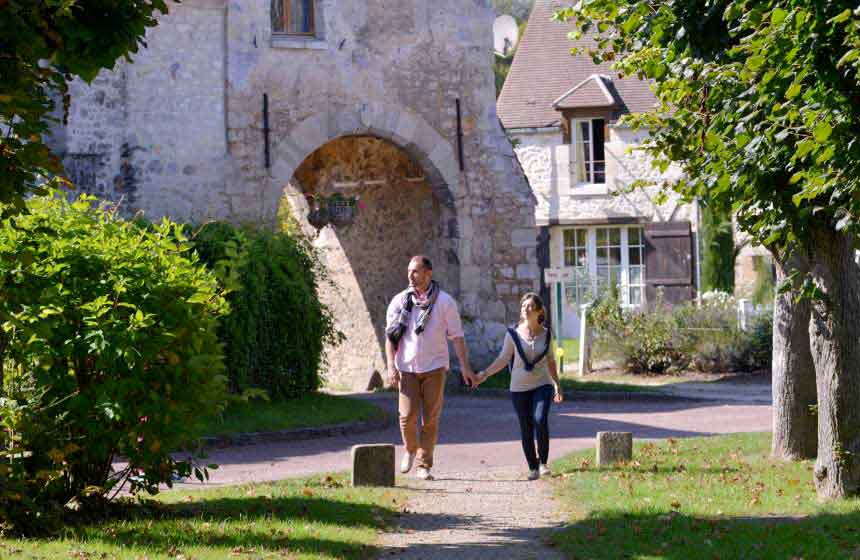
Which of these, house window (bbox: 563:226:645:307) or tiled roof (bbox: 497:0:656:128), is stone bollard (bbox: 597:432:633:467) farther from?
tiled roof (bbox: 497:0:656:128)

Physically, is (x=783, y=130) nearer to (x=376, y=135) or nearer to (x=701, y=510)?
(x=701, y=510)

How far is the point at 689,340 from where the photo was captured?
872 inches

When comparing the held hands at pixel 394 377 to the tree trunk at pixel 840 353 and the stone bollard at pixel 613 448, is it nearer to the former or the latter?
the stone bollard at pixel 613 448

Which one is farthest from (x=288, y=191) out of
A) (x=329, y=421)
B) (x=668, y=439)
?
(x=668, y=439)

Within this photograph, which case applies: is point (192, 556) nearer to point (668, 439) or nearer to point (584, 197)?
point (668, 439)

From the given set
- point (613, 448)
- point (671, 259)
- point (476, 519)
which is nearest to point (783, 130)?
point (476, 519)

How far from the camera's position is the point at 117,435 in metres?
8.05

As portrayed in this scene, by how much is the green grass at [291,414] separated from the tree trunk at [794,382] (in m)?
5.85

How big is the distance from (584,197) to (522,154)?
1887mm

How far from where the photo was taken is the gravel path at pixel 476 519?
7.71m

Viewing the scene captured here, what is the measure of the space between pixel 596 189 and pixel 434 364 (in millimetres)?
21724

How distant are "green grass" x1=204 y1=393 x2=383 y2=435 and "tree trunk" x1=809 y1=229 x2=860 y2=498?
23.5ft

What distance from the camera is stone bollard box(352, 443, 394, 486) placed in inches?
404

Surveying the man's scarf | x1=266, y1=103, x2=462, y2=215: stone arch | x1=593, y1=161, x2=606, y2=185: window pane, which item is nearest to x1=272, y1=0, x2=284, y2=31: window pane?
x1=266, y1=103, x2=462, y2=215: stone arch
